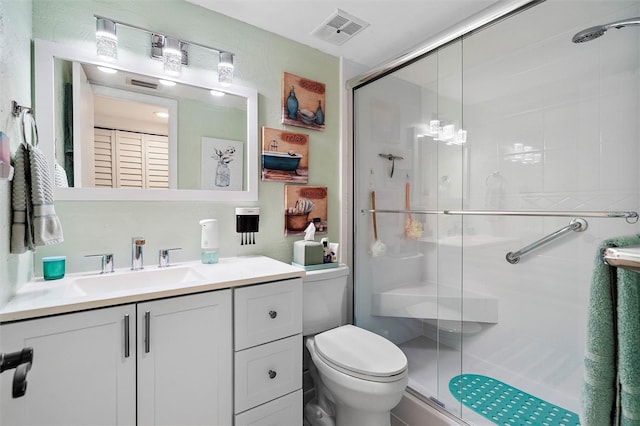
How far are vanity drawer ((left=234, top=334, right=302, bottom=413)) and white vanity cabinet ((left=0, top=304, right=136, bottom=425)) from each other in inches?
15.6

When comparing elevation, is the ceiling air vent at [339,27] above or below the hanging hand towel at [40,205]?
above

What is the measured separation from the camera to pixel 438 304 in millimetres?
1881

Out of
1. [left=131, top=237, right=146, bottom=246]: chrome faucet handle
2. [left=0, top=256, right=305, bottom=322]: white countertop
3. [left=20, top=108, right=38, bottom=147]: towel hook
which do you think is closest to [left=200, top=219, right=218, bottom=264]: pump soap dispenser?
[left=0, top=256, right=305, bottom=322]: white countertop

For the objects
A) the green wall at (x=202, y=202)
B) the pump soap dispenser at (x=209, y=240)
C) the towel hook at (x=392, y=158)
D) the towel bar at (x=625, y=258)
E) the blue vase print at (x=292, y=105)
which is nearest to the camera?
the towel bar at (x=625, y=258)

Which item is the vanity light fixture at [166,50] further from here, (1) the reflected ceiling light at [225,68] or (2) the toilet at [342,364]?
(2) the toilet at [342,364]

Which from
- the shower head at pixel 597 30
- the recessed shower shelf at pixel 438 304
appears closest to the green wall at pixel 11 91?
the recessed shower shelf at pixel 438 304

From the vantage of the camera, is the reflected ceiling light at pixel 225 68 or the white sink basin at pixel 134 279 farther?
the reflected ceiling light at pixel 225 68

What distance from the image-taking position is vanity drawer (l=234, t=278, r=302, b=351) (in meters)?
1.29

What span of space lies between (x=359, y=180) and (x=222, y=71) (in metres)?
1.15

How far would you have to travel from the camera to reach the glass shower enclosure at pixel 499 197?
142 centimetres

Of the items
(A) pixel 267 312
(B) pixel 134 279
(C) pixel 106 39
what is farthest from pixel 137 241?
(C) pixel 106 39

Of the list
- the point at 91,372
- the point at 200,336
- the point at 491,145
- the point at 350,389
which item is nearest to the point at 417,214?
the point at 491,145

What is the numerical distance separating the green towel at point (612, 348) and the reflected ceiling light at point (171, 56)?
178 centimetres

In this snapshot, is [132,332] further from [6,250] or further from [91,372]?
[6,250]
